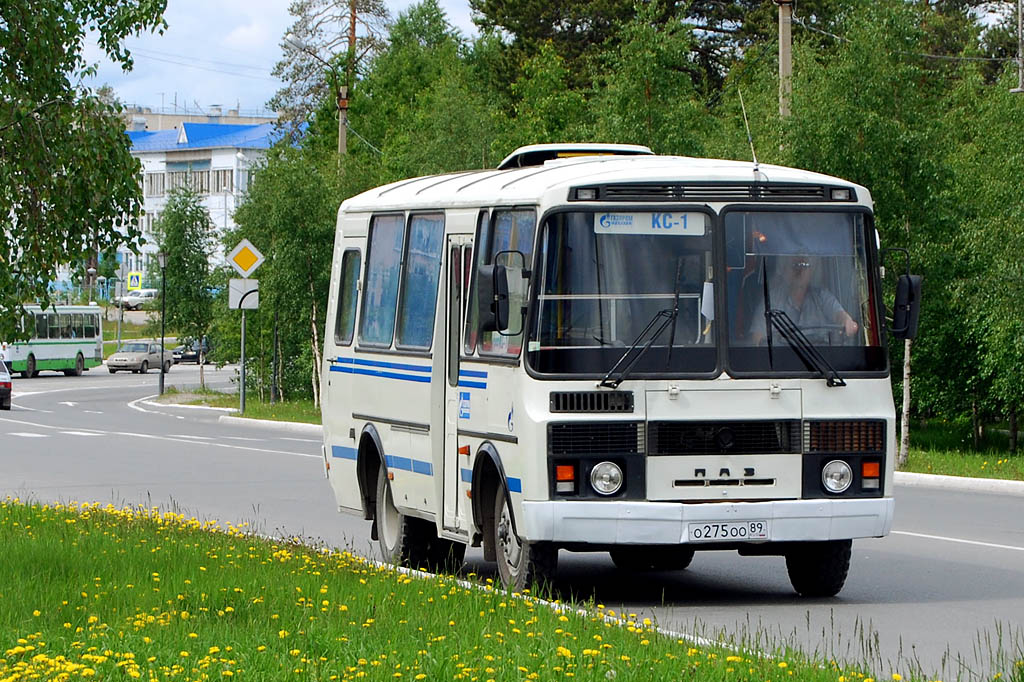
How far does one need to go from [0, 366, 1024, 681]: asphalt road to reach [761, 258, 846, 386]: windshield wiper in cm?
146

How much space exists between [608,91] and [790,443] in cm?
2167

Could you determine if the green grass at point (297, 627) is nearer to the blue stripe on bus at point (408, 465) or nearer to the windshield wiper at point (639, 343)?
the blue stripe on bus at point (408, 465)

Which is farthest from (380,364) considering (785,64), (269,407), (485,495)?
(269,407)

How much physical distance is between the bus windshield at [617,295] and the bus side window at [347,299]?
392cm

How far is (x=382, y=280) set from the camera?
585 inches

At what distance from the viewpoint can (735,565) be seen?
14.8 metres

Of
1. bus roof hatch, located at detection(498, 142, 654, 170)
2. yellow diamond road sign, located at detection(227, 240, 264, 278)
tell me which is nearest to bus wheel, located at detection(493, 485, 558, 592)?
bus roof hatch, located at detection(498, 142, 654, 170)

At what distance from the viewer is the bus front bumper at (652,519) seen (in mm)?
11562

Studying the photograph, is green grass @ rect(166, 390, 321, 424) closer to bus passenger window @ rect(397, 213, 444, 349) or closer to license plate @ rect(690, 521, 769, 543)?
bus passenger window @ rect(397, 213, 444, 349)

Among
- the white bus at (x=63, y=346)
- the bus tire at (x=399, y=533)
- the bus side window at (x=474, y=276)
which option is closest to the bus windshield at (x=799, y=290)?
the bus side window at (x=474, y=276)

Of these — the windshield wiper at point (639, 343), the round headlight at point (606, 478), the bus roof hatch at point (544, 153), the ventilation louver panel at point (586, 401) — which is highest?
the bus roof hatch at point (544, 153)

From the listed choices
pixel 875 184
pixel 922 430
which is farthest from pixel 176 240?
pixel 875 184

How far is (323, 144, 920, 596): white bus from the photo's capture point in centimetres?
1165

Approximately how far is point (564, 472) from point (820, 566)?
2018mm
